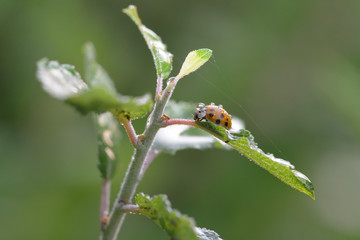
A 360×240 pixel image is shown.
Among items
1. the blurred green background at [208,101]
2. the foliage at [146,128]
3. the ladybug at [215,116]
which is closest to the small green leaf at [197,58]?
the foliage at [146,128]

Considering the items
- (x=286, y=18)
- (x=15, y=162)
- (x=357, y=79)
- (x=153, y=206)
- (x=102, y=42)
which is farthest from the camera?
(x=286, y=18)

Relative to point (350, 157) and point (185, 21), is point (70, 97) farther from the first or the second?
point (185, 21)

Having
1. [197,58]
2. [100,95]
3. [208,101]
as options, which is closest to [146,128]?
[197,58]

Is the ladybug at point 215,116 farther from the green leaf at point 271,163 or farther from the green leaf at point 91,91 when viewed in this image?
the green leaf at point 91,91

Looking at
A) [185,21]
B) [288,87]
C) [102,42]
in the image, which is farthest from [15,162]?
[288,87]

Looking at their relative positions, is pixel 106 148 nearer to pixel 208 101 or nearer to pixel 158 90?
pixel 158 90

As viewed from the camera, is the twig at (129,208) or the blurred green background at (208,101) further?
the blurred green background at (208,101)
